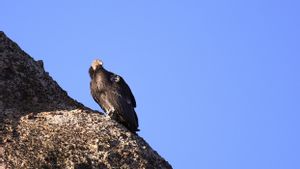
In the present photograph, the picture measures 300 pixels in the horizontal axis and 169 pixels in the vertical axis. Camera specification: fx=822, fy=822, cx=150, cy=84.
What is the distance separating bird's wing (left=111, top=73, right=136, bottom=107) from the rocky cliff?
102 centimetres

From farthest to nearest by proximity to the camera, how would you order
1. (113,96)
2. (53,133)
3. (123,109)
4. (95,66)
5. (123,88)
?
(95,66) < (123,88) < (113,96) < (123,109) < (53,133)

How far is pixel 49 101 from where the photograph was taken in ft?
69.5

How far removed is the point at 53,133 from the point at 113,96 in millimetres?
3438

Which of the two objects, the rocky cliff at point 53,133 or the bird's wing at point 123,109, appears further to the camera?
the bird's wing at point 123,109

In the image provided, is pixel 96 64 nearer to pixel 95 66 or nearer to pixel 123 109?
pixel 95 66

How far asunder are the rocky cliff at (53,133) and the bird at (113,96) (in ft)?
1.79

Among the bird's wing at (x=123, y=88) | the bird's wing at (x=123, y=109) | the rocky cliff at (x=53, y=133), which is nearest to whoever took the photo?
the rocky cliff at (x=53, y=133)

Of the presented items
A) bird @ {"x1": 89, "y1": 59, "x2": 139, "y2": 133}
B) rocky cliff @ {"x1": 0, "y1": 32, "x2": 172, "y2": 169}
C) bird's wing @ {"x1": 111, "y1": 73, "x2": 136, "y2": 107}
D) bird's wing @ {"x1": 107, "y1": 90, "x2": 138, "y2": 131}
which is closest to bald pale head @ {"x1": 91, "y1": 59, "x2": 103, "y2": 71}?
bird @ {"x1": 89, "y1": 59, "x2": 139, "y2": 133}

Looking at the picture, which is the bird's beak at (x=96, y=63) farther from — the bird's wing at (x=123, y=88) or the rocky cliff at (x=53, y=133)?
the rocky cliff at (x=53, y=133)

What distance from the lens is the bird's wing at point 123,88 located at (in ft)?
72.4

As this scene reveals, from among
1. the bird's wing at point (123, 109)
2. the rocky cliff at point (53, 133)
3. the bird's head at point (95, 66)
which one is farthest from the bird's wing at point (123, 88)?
the rocky cliff at point (53, 133)

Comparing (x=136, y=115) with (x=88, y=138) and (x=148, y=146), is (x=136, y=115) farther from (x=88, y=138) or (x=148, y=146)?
(x=88, y=138)

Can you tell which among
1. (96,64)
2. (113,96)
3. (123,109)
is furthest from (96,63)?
(123,109)

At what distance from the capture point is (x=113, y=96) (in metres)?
21.8
